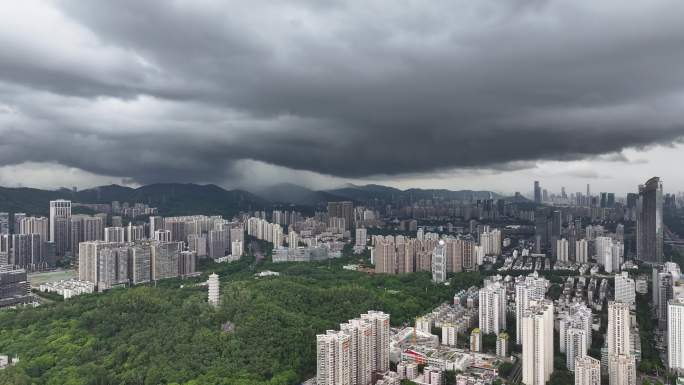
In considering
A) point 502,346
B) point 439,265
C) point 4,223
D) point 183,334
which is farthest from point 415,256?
point 4,223

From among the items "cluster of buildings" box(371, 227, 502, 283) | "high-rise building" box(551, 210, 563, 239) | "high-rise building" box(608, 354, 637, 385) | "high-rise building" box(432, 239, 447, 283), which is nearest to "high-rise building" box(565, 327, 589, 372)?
"high-rise building" box(608, 354, 637, 385)

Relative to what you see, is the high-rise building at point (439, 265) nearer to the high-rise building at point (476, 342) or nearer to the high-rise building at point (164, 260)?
the high-rise building at point (476, 342)

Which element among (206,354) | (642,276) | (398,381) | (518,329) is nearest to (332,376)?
(398,381)

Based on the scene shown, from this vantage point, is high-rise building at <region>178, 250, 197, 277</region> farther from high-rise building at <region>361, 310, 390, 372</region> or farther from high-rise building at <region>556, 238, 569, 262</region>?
high-rise building at <region>556, 238, 569, 262</region>

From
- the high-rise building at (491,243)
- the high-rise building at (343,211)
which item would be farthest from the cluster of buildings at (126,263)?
the high-rise building at (343,211)

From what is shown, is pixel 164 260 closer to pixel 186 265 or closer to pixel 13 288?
pixel 186 265
